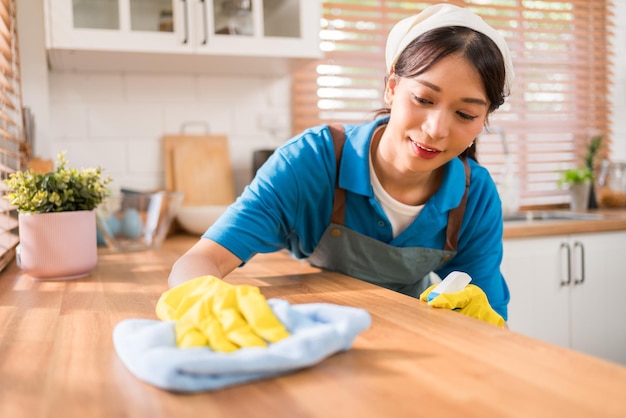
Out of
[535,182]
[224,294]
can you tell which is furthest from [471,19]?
[535,182]

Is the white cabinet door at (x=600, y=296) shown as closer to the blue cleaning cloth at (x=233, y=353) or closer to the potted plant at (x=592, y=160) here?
the potted plant at (x=592, y=160)

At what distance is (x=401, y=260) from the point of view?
5.00 ft

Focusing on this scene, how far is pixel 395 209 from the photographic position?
4.98ft

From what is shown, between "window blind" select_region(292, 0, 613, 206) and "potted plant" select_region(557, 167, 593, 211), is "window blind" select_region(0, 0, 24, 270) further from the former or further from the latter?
"potted plant" select_region(557, 167, 593, 211)

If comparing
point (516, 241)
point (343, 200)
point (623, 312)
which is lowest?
point (623, 312)

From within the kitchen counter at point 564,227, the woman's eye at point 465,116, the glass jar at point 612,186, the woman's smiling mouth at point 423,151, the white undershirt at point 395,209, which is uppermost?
the woman's eye at point 465,116

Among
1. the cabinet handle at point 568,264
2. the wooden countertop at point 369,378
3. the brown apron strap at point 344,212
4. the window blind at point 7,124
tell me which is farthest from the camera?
the cabinet handle at point 568,264

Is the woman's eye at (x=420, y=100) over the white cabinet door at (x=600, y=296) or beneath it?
over

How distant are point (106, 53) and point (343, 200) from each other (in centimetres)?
115

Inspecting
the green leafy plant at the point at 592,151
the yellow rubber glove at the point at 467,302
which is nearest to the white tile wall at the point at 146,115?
the green leafy plant at the point at 592,151

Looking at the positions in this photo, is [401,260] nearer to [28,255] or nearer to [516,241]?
[28,255]

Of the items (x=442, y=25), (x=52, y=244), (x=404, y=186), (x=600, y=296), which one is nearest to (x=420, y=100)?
(x=442, y=25)

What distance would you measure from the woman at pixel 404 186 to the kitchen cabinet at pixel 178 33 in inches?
33.3

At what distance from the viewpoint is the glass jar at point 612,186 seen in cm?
315
